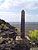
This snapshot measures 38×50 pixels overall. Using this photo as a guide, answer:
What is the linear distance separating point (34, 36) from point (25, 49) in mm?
10936

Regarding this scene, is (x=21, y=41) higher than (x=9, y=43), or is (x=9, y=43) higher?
(x=21, y=41)

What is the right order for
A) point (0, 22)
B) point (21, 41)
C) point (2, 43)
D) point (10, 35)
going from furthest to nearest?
point (0, 22)
point (10, 35)
point (2, 43)
point (21, 41)

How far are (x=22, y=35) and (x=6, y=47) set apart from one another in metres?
5.31

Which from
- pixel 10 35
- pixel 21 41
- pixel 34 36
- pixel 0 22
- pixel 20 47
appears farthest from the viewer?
pixel 0 22

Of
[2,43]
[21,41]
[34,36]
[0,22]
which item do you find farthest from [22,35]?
[0,22]

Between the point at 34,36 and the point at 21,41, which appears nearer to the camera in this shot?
the point at 21,41

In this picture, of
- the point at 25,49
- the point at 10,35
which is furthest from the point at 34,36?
the point at 25,49

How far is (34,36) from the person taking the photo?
18328 mm

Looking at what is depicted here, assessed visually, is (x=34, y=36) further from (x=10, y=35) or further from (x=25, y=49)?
(x=25, y=49)

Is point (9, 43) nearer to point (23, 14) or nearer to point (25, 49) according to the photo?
point (25, 49)

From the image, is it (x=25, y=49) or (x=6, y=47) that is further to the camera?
(x=6, y=47)

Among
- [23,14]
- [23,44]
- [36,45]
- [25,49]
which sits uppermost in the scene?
[23,14]

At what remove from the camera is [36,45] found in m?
18.4

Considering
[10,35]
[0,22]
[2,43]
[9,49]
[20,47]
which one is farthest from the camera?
[0,22]
